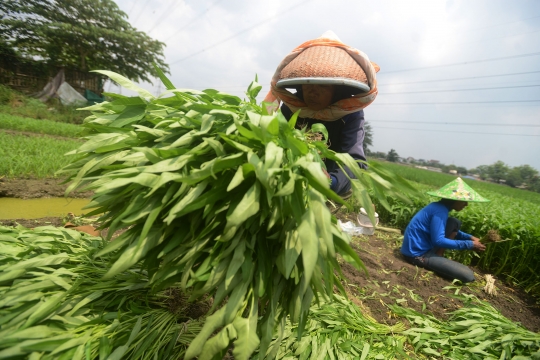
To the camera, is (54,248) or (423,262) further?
(423,262)

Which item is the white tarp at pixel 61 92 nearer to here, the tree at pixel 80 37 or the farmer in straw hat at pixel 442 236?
the tree at pixel 80 37

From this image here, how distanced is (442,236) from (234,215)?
3.63 m

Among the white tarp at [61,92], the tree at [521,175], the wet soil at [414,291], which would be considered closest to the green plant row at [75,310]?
the wet soil at [414,291]

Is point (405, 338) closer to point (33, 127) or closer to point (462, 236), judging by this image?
point (462, 236)

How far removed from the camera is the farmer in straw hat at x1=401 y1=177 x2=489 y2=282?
11.3 feet

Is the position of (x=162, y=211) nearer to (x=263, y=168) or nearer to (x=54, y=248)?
(x=263, y=168)

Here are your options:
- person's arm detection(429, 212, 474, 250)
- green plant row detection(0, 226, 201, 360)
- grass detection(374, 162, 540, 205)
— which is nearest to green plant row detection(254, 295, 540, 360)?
green plant row detection(0, 226, 201, 360)

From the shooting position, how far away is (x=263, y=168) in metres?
0.81

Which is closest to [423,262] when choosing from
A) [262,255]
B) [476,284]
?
[476,284]

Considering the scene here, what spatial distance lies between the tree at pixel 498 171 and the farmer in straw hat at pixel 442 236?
73358 mm

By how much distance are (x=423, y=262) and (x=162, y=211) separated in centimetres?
371

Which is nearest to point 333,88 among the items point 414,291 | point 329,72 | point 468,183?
point 329,72

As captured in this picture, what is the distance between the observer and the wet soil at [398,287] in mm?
2631

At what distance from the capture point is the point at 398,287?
2992 mm
